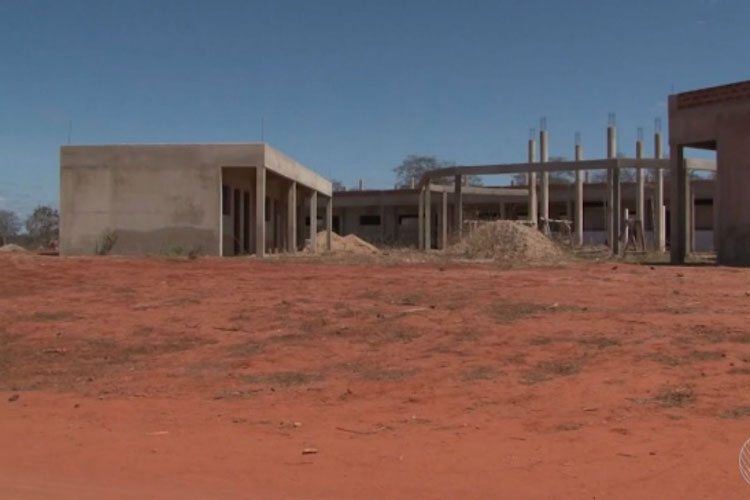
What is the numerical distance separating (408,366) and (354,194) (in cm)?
4380

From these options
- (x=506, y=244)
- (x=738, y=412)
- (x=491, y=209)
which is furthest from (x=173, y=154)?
(x=491, y=209)

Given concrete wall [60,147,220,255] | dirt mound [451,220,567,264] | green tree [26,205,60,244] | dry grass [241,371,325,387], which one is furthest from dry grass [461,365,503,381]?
green tree [26,205,60,244]

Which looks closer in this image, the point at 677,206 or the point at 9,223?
the point at 677,206

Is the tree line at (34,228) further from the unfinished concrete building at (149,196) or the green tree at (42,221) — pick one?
the unfinished concrete building at (149,196)

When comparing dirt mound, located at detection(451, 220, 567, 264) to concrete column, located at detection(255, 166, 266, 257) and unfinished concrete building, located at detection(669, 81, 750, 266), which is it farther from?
concrete column, located at detection(255, 166, 266, 257)

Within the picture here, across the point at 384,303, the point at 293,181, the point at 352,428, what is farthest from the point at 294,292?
the point at 293,181

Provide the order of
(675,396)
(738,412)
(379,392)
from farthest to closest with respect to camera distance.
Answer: (379,392) → (675,396) → (738,412)

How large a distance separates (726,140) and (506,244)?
781 cm

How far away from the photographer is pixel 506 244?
28797mm

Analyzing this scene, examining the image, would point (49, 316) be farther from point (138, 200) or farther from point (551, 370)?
point (138, 200)

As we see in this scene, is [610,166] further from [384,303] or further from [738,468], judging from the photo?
[738,468]

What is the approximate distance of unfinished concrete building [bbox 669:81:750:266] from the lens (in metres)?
23.8

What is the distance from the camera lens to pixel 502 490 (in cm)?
524

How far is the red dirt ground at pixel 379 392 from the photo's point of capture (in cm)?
554
